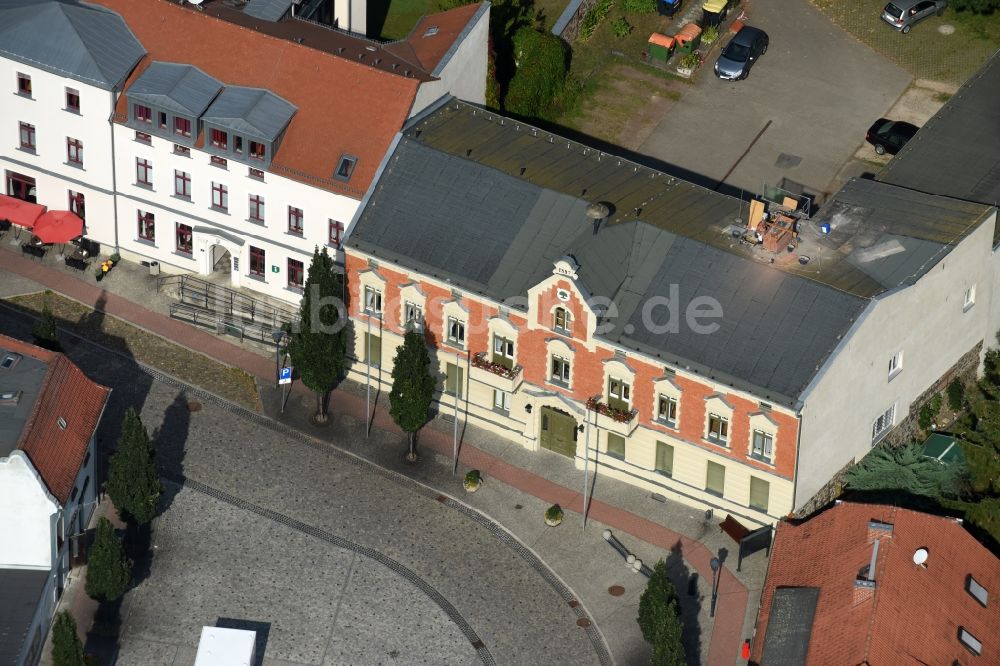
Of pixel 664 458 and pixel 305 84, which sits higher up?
pixel 305 84

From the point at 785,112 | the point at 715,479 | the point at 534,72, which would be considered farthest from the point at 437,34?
the point at 715,479

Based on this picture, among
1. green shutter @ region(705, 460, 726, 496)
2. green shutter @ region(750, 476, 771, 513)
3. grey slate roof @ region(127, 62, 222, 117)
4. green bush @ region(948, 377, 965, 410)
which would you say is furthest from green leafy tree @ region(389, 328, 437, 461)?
green bush @ region(948, 377, 965, 410)

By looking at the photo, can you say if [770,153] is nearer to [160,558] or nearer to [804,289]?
[804,289]

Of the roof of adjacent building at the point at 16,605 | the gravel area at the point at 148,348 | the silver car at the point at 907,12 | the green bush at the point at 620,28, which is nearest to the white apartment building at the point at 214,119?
the gravel area at the point at 148,348

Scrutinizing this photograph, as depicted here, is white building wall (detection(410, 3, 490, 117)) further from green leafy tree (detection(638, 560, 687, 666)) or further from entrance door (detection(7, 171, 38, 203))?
green leafy tree (detection(638, 560, 687, 666))

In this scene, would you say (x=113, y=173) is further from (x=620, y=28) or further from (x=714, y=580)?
(x=714, y=580)

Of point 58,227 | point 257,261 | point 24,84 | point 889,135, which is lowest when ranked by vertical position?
point 257,261

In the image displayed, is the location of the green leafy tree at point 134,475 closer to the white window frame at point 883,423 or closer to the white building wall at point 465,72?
the white building wall at point 465,72
